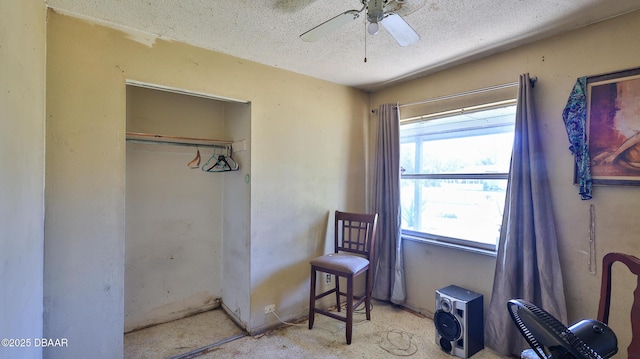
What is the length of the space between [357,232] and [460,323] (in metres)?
1.24

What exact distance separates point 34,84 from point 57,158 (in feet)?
1.53

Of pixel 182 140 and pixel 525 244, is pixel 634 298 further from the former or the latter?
pixel 182 140

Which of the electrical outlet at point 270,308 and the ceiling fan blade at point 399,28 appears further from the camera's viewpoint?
the electrical outlet at point 270,308

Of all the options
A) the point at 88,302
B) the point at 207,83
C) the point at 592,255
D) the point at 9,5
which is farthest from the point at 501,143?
the point at 88,302

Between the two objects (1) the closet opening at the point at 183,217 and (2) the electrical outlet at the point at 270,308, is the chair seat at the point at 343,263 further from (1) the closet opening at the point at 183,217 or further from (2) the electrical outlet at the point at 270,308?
(1) the closet opening at the point at 183,217

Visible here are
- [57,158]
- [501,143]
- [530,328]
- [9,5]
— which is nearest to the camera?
[530,328]

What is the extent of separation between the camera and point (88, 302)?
181 cm

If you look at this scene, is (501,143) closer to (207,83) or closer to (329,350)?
(329,350)

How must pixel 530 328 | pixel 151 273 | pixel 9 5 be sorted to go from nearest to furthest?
pixel 530 328 → pixel 9 5 → pixel 151 273

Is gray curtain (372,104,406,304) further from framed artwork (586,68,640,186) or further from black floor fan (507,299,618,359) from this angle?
black floor fan (507,299,618,359)

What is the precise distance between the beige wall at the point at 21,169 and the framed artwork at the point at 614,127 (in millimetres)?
2993

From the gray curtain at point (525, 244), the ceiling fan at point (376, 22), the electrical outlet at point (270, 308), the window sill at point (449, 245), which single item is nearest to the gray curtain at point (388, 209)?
the window sill at point (449, 245)

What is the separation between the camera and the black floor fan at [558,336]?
0.79m

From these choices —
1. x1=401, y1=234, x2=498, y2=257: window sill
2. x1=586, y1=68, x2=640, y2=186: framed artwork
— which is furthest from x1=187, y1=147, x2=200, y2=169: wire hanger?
x1=586, y1=68, x2=640, y2=186: framed artwork
